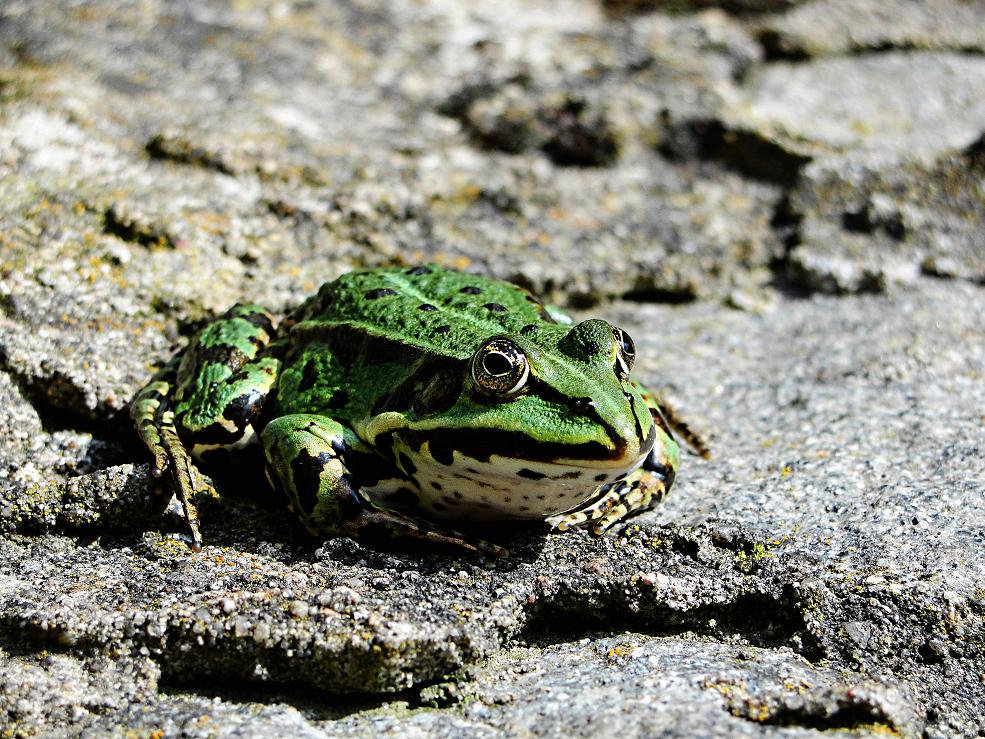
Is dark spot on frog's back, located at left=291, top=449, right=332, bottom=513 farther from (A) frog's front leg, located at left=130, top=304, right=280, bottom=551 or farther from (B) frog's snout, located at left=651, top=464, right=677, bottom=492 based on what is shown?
(B) frog's snout, located at left=651, top=464, right=677, bottom=492

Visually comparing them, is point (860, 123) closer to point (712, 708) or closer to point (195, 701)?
point (712, 708)

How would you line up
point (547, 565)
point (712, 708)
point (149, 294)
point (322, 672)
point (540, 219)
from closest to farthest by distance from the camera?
point (712, 708) < point (322, 672) < point (547, 565) < point (149, 294) < point (540, 219)

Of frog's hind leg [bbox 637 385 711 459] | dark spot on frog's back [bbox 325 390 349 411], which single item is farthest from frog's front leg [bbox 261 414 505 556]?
frog's hind leg [bbox 637 385 711 459]

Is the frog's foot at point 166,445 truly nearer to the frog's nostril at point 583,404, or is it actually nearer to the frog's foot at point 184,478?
the frog's foot at point 184,478

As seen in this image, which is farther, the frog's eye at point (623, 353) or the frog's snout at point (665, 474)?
the frog's snout at point (665, 474)

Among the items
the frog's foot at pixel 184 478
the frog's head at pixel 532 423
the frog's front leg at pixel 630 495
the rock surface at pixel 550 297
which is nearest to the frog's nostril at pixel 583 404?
the frog's head at pixel 532 423

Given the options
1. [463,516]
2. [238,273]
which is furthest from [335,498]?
[238,273]

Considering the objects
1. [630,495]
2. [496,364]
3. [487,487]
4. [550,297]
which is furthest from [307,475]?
[550,297]

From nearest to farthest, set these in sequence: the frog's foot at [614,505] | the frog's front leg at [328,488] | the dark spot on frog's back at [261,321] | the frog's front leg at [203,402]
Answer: the frog's front leg at [328,488] → the frog's foot at [614,505] → the frog's front leg at [203,402] → the dark spot on frog's back at [261,321]
